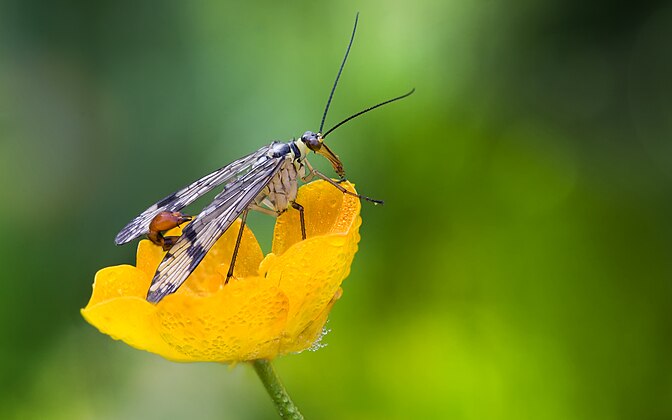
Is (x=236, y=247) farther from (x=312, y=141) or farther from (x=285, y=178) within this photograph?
(x=312, y=141)


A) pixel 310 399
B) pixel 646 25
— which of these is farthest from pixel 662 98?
pixel 310 399

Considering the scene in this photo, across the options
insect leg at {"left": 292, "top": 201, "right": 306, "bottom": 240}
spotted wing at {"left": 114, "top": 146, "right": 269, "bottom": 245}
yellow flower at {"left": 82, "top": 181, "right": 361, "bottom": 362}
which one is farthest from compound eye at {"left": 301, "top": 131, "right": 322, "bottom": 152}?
yellow flower at {"left": 82, "top": 181, "right": 361, "bottom": 362}

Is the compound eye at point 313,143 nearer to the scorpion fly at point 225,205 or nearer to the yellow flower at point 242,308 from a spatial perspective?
the scorpion fly at point 225,205

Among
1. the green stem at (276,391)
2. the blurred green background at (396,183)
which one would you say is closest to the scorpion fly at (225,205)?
the green stem at (276,391)

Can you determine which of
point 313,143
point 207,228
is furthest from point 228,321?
point 313,143

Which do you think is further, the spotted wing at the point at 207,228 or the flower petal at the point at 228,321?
the spotted wing at the point at 207,228
